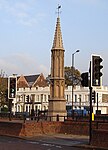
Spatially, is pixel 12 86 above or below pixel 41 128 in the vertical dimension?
above

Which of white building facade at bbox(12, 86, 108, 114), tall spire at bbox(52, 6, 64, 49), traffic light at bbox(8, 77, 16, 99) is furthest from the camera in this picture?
white building facade at bbox(12, 86, 108, 114)

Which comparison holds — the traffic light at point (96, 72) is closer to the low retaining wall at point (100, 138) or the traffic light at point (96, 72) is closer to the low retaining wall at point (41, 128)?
the low retaining wall at point (100, 138)

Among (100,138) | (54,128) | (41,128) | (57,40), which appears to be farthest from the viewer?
(57,40)

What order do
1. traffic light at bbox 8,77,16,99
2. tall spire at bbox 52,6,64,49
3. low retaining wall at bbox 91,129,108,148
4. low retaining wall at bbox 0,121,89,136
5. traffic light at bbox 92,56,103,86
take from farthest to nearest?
tall spire at bbox 52,6,64,49
traffic light at bbox 8,77,16,99
low retaining wall at bbox 0,121,89,136
traffic light at bbox 92,56,103,86
low retaining wall at bbox 91,129,108,148

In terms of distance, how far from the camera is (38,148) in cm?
2034

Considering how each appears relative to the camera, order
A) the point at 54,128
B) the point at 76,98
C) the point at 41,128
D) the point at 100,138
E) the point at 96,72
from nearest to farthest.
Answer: the point at 100,138
the point at 96,72
the point at 41,128
the point at 54,128
the point at 76,98

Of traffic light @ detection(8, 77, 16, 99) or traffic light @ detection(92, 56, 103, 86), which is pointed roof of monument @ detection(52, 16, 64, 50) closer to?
traffic light @ detection(8, 77, 16, 99)

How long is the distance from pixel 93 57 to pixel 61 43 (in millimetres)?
14920

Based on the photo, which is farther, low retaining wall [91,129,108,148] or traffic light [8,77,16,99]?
traffic light [8,77,16,99]

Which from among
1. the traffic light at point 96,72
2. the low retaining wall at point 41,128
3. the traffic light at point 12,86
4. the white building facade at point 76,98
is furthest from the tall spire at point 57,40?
the white building facade at point 76,98

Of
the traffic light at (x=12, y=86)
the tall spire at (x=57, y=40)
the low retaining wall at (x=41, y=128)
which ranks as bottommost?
the low retaining wall at (x=41, y=128)

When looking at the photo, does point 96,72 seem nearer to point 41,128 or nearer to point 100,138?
point 100,138

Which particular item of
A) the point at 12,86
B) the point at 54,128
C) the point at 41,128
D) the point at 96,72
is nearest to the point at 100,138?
the point at 96,72

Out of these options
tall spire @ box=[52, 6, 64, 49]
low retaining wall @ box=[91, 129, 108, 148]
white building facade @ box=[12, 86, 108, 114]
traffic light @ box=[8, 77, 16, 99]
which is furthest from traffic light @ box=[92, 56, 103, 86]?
white building facade @ box=[12, 86, 108, 114]
